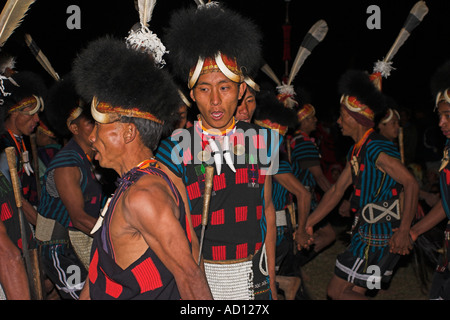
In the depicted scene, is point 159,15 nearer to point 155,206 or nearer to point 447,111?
point 447,111

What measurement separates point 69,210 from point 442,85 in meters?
3.56

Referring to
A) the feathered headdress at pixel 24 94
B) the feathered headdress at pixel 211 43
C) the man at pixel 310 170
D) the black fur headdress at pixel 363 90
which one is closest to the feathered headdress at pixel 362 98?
the black fur headdress at pixel 363 90

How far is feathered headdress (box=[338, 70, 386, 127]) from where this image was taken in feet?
18.5

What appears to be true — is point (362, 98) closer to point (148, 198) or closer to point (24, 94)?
point (24, 94)

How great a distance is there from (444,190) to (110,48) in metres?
3.00

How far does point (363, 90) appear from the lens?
5.70 meters

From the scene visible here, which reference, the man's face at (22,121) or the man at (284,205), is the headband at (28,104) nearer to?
the man's face at (22,121)

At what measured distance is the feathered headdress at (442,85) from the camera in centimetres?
438

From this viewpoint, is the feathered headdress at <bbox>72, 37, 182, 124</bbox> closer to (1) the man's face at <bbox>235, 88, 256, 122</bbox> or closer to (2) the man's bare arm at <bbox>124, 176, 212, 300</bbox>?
(2) the man's bare arm at <bbox>124, 176, 212, 300</bbox>

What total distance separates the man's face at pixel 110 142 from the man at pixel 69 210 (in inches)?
77.3

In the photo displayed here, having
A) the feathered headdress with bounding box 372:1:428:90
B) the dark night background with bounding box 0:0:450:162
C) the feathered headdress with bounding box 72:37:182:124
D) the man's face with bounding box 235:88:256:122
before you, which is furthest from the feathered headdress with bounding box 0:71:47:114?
the feathered headdress with bounding box 372:1:428:90

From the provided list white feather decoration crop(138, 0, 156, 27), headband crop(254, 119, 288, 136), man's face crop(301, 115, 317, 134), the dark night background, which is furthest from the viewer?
the dark night background

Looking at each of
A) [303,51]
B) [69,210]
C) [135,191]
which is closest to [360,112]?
[303,51]

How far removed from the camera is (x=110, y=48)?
2643mm
